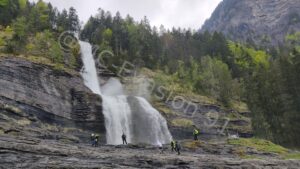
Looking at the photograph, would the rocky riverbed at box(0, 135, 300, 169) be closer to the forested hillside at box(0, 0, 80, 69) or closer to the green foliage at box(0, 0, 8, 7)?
the forested hillside at box(0, 0, 80, 69)

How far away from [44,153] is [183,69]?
59.2m

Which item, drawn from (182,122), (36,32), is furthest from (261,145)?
(36,32)

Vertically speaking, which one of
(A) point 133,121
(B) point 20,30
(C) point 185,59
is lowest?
(A) point 133,121

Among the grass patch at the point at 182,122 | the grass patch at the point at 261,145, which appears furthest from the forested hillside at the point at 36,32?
the grass patch at the point at 261,145

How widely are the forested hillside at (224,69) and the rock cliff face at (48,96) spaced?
73.4 ft

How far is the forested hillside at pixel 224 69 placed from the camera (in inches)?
2648

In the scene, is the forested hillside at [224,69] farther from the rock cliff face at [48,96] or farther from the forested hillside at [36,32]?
the rock cliff face at [48,96]

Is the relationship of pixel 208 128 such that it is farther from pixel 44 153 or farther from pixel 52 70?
pixel 44 153

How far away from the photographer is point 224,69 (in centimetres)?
8031

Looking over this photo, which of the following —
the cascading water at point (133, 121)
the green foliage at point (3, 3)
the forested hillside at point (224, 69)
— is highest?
the green foliage at point (3, 3)

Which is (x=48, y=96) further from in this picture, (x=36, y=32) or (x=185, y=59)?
(x=185, y=59)

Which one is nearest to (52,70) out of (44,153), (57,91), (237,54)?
(57,91)

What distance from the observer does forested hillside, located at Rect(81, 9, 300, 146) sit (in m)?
67.2

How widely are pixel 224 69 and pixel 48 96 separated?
40.5 metres
